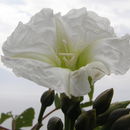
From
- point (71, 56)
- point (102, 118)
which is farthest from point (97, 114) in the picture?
point (71, 56)

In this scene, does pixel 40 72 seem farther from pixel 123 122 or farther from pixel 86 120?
pixel 123 122

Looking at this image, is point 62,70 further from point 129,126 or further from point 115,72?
point 129,126

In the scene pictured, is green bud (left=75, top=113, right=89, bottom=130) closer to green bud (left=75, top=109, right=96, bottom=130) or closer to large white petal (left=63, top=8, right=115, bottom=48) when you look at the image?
green bud (left=75, top=109, right=96, bottom=130)

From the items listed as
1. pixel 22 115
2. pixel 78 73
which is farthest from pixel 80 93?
pixel 22 115

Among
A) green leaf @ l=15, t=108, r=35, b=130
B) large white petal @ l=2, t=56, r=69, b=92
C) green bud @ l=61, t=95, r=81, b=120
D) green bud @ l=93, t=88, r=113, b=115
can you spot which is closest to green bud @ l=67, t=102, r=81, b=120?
green bud @ l=61, t=95, r=81, b=120

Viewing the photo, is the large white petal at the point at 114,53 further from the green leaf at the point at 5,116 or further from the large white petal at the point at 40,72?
the green leaf at the point at 5,116

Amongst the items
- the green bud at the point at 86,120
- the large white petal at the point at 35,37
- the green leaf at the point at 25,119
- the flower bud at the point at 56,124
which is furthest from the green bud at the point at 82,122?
the green leaf at the point at 25,119
